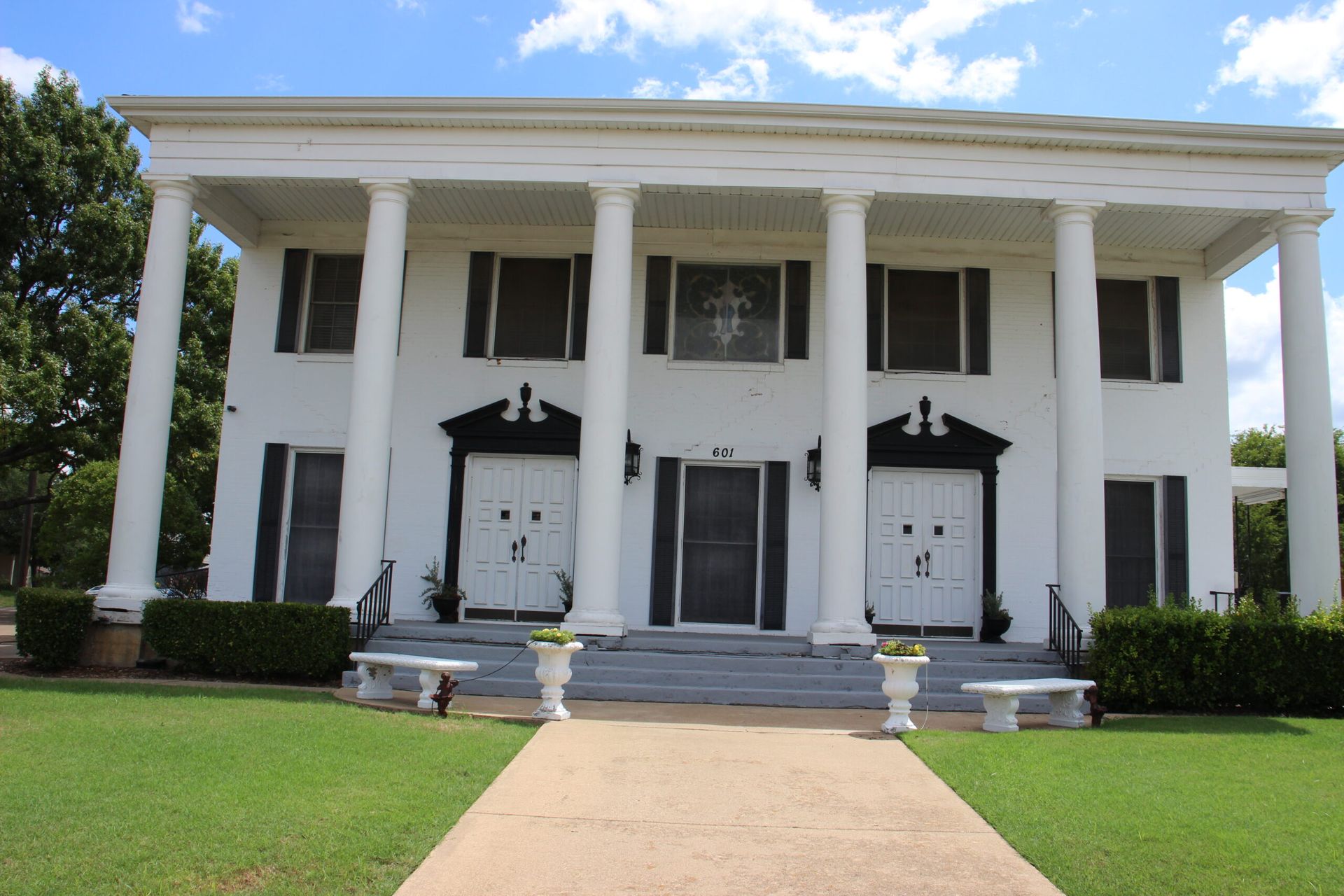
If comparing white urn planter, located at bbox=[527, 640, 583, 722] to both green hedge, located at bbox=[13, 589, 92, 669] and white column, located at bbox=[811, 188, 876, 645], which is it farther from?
green hedge, located at bbox=[13, 589, 92, 669]

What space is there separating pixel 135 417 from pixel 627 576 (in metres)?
6.72

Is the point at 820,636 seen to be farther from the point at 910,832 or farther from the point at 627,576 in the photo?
the point at 910,832

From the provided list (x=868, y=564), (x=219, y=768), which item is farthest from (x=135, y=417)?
(x=868, y=564)

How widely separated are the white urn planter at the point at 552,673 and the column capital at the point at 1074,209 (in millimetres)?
8322

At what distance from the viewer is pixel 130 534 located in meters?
13.1

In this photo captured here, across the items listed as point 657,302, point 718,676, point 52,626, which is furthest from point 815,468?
point 52,626

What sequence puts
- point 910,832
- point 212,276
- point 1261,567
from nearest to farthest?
point 910,832 → point 212,276 → point 1261,567

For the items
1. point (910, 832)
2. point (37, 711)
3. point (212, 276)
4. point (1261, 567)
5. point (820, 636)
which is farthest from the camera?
point (1261, 567)

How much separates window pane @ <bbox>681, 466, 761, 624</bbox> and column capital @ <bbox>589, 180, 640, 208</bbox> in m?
4.09

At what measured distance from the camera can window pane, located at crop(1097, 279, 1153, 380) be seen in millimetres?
15727

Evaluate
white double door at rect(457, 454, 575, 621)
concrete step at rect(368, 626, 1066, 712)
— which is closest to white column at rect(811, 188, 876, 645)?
concrete step at rect(368, 626, 1066, 712)

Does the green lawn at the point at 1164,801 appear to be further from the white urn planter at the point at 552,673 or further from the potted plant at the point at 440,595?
the potted plant at the point at 440,595

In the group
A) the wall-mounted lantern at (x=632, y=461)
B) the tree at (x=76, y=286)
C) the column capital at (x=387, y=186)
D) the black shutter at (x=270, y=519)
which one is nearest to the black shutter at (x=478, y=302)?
the column capital at (x=387, y=186)

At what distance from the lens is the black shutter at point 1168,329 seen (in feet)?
51.2
